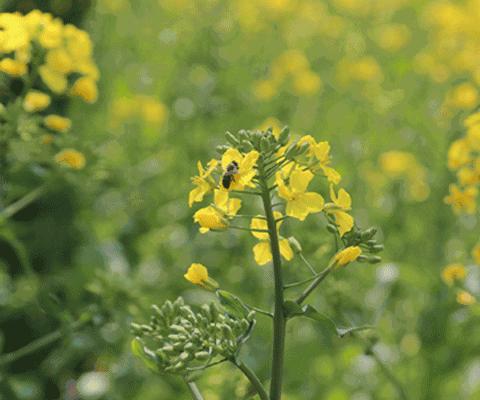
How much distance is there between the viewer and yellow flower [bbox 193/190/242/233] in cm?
171

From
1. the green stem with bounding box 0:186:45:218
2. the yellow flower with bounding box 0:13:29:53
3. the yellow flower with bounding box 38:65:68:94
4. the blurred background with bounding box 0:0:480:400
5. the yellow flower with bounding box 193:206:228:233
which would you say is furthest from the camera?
the blurred background with bounding box 0:0:480:400

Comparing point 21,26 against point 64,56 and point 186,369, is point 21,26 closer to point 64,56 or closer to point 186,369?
point 64,56

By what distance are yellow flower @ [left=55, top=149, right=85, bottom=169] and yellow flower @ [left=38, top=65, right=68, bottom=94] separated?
177 mm

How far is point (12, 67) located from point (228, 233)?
1.46 m

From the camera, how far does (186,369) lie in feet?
5.74

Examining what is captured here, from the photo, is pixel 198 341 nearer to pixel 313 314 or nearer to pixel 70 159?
pixel 313 314

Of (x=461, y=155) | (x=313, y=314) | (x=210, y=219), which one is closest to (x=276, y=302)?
(x=313, y=314)

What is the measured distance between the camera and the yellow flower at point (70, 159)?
8.82 feet

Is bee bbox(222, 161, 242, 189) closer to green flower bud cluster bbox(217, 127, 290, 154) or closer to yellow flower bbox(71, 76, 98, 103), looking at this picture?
green flower bud cluster bbox(217, 127, 290, 154)

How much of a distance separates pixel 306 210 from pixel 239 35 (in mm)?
3669

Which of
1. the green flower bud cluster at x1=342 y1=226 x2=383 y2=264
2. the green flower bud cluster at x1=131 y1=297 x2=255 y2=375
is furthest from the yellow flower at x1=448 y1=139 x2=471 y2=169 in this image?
the green flower bud cluster at x1=131 y1=297 x2=255 y2=375

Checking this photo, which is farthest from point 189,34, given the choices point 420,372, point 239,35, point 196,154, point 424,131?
point 420,372

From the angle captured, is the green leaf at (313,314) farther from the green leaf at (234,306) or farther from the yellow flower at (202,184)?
the yellow flower at (202,184)

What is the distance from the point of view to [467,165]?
267cm
